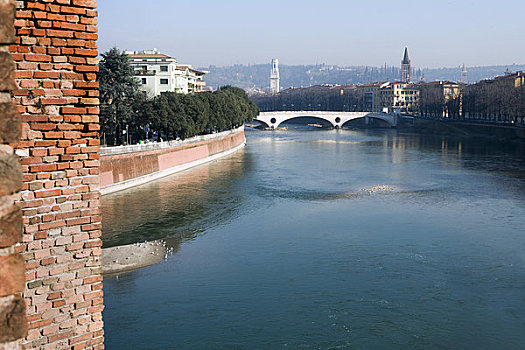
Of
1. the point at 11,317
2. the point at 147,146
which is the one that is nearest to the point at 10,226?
the point at 11,317

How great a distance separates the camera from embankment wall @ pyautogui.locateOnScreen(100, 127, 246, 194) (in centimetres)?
3556

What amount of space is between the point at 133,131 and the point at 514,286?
35.8m

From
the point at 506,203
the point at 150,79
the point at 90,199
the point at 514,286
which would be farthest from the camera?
the point at 150,79

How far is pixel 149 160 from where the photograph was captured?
40.7 m

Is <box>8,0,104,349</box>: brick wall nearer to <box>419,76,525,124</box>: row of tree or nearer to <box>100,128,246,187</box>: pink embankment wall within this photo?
<box>100,128,246,187</box>: pink embankment wall

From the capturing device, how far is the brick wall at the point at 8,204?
103 inches

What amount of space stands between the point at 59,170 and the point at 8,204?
3.44 m

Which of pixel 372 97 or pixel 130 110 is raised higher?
pixel 372 97

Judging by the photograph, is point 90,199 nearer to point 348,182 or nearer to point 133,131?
point 348,182

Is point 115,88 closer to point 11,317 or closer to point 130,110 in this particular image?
point 130,110

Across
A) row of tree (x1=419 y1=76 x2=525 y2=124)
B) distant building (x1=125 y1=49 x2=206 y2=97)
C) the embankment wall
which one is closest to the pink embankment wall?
the embankment wall

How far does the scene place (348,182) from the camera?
135 feet

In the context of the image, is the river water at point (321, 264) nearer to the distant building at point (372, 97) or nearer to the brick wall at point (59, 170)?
the brick wall at point (59, 170)

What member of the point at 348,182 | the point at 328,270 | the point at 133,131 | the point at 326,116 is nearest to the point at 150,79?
the point at 133,131
